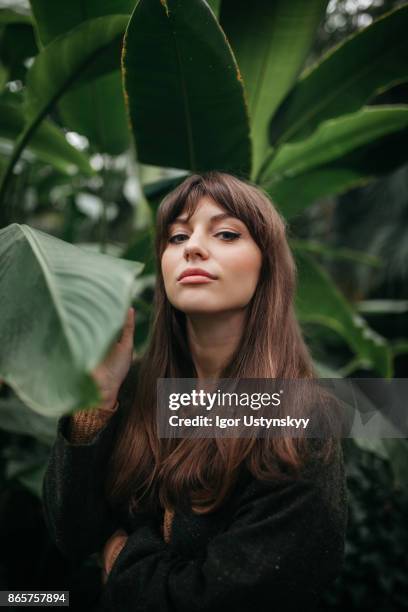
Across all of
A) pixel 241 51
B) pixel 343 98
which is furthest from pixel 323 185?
pixel 241 51

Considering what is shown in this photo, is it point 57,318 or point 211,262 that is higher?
point 211,262

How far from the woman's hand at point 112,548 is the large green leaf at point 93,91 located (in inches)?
34.8

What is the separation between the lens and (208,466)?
750 mm

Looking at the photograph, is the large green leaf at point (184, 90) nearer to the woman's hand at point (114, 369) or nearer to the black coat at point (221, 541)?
the woman's hand at point (114, 369)

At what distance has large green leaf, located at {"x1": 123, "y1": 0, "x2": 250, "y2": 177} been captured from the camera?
81 cm

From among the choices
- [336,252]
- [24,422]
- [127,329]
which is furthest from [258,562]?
[336,252]

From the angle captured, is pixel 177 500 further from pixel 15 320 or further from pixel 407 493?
pixel 407 493

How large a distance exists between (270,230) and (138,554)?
0.54 metres

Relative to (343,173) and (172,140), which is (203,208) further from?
(343,173)

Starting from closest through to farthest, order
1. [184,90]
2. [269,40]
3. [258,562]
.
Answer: [258,562], [184,90], [269,40]

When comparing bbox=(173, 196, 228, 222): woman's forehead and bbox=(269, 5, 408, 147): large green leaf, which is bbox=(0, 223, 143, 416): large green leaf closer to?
bbox=(173, 196, 228, 222): woman's forehead

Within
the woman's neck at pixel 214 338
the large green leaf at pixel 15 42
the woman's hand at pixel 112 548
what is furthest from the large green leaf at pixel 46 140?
the woman's hand at pixel 112 548

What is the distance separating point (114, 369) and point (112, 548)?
0.29 m

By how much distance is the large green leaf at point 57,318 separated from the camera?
45 cm
